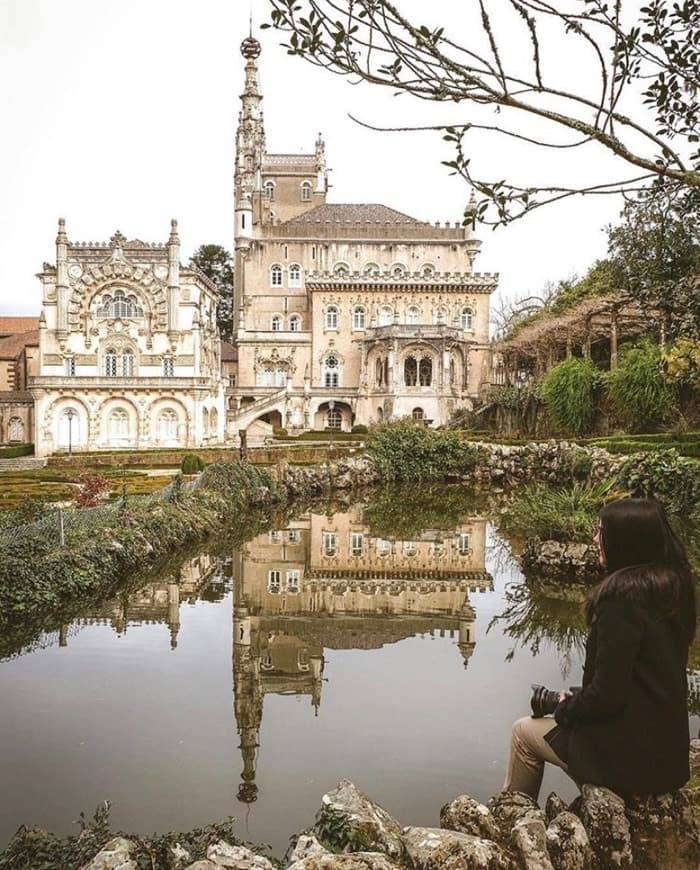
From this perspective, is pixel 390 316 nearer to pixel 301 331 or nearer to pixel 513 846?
pixel 301 331

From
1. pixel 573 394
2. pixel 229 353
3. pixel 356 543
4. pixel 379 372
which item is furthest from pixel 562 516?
pixel 229 353

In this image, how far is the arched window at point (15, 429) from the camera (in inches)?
1834

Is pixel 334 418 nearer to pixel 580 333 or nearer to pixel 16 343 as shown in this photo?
pixel 580 333

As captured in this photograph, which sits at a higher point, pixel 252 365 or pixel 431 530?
pixel 252 365

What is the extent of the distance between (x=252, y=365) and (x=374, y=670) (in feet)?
148

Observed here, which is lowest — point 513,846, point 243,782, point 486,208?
point 243,782

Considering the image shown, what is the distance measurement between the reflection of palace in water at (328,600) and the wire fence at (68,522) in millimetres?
Result: 2180

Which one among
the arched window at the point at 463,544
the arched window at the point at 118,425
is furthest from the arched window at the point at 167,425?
the arched window at the point at 463,544

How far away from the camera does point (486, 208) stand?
4898 millimetres

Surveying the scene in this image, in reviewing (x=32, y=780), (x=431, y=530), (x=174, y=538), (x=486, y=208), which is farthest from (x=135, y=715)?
(x=431, y=530)

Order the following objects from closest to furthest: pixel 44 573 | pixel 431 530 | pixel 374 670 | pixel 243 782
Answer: pixel 243 782
pixel 374 670
pixel 44 573
pixel 431 530

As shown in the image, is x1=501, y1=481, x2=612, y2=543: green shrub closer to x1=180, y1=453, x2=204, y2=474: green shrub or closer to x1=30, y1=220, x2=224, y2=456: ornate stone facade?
x1=180, y1=453, x2=204, y2=474: green shrub

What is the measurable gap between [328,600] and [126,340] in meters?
35.7

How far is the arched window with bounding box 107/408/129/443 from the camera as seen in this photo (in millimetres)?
42219
